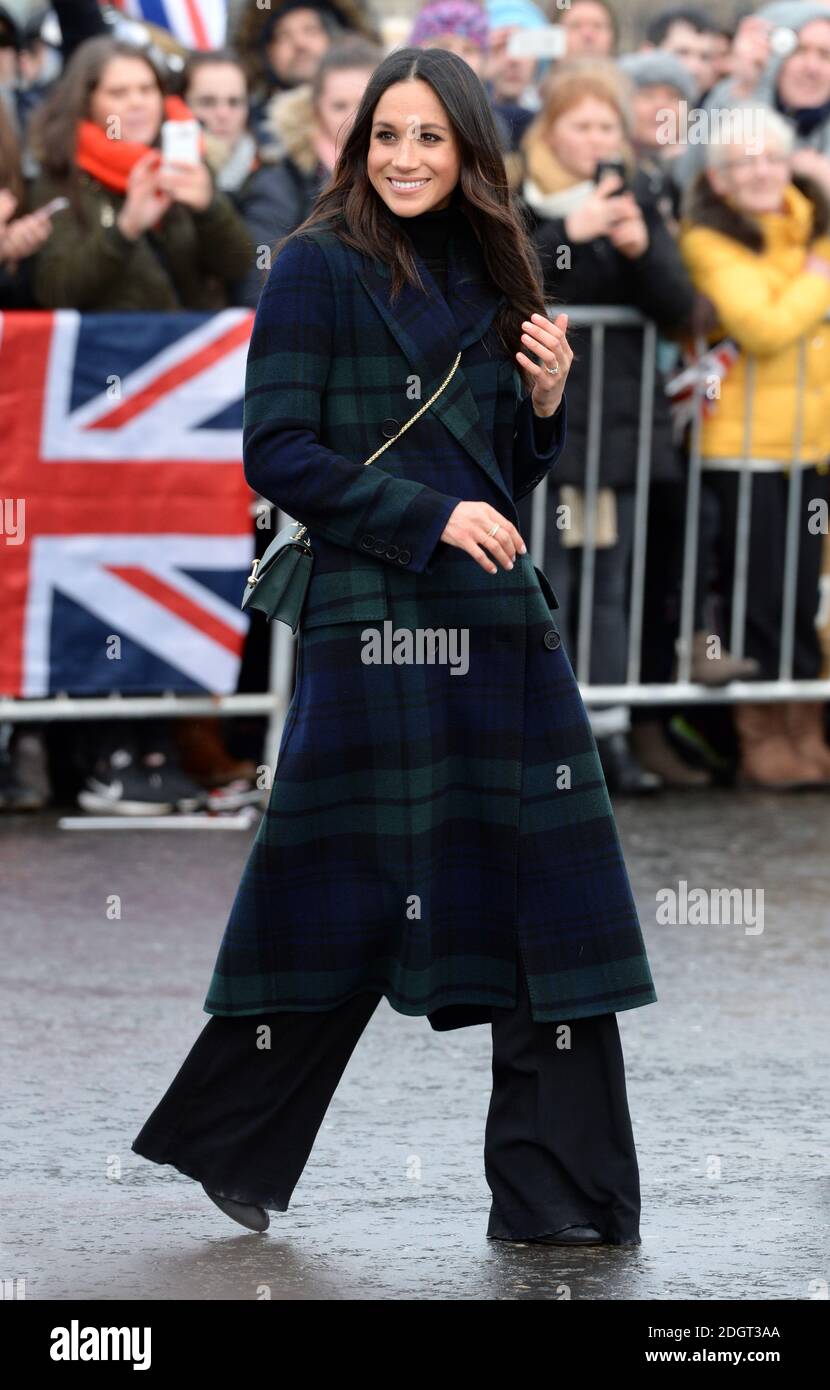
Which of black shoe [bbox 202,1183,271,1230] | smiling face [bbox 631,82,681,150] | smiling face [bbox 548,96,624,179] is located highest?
smiling face [bbox 631,82,681,150]

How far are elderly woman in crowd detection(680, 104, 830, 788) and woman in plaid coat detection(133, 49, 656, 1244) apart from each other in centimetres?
476

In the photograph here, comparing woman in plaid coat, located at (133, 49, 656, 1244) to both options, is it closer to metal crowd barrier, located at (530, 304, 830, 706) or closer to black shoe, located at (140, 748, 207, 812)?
black shoe, located at (140, 748, 207, 812)

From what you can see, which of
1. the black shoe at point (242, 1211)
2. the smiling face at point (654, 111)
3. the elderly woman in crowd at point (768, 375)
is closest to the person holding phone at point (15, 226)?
A: the elderly woman in crowd at point (768, 375)

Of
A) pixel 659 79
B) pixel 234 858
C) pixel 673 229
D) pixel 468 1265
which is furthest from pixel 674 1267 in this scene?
pixel 659 79

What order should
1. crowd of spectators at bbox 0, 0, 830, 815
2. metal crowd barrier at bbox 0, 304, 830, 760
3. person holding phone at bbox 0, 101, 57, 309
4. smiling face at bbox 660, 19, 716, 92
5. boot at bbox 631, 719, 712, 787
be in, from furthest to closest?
smiling face at bbox 660, 19, 716, 92 < boot at bbox 631, 719, 712, 787 < metal crowd barrier at bbox 0, 304, 830, 760 < crowd of spectators at bbox 0, 0, 830, 815 < person holding phone at bbox 0, 101, 57, 309

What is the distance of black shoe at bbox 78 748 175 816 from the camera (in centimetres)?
873

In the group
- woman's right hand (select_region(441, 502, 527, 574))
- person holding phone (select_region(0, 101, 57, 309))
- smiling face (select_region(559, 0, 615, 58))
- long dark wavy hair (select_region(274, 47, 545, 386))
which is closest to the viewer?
woman's right hand (select_region(441, 502, 527, 574))

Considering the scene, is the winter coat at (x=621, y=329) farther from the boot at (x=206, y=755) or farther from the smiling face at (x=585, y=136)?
the boot at (x=206, y=755)

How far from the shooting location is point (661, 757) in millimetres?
9484

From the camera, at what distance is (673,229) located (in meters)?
9.30

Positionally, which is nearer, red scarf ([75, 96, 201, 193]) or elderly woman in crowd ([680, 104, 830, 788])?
red scarf ([75, 96, 201, 193])

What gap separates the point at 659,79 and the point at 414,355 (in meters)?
6.35

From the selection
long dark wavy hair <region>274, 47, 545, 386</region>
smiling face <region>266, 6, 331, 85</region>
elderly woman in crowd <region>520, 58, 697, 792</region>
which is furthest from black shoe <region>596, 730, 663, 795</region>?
long dark wavy hair <region>274, 47, 545, 386</region>

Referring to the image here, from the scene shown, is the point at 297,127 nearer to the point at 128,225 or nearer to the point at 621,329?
the point at 128,225
